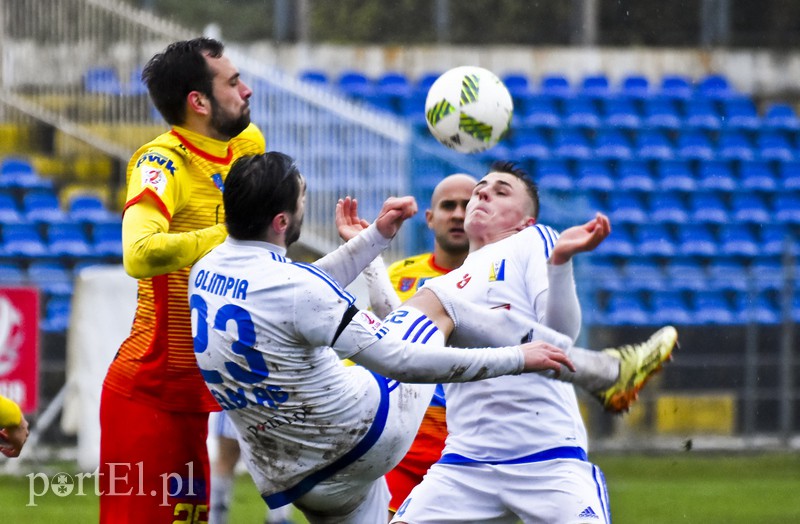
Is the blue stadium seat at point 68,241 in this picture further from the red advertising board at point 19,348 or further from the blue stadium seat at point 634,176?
the blue stadium seat at point 634,176

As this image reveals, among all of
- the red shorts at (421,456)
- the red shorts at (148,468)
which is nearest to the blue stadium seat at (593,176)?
the red shorts at (421,456)

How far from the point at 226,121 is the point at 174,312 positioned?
2.56 feet

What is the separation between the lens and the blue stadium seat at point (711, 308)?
1448cm

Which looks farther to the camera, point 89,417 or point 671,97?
point 671,97

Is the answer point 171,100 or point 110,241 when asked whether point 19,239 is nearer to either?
point 110,241

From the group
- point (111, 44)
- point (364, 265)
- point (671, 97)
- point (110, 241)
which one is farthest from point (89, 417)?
point (671, 97)

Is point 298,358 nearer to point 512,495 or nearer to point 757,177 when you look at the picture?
point 512,495

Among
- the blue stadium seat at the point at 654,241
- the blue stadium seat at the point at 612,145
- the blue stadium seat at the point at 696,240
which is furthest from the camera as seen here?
the blue stadium seat at the point at 612,145

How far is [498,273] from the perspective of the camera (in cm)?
527

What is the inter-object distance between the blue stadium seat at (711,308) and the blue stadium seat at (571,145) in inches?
99.7

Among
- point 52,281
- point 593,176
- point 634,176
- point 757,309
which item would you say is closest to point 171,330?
point 52,281

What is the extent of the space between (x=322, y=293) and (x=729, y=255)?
12.1m

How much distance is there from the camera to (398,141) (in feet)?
44.4

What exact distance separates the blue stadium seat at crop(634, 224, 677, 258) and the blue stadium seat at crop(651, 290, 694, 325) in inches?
42.8
